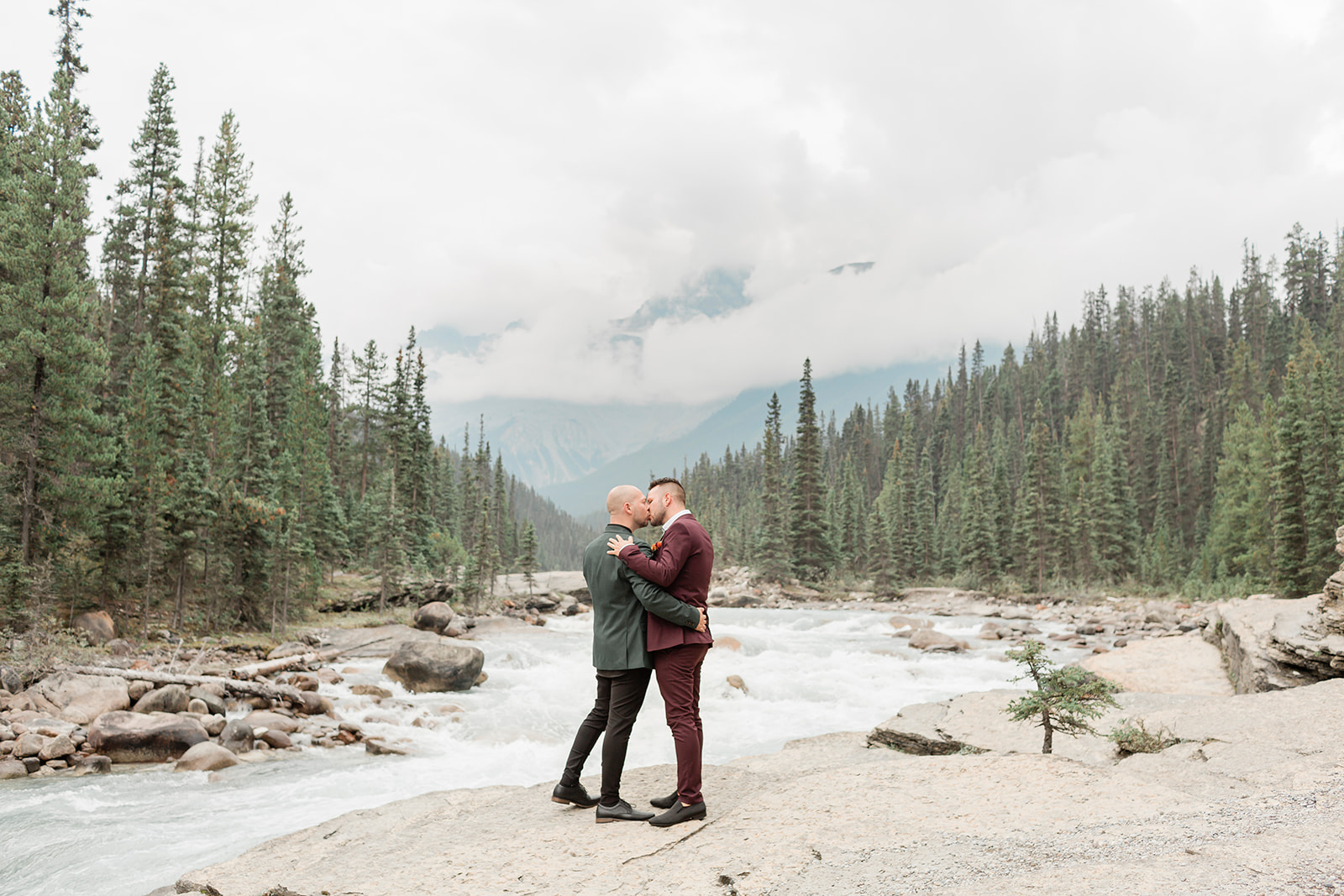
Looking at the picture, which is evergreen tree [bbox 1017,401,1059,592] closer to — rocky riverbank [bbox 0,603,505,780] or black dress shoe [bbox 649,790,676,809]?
rocky riverbank [bbox 0,603,505,780]

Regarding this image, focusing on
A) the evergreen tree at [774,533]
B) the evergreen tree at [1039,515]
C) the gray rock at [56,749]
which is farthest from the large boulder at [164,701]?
the evergreen tree at [1039,515]

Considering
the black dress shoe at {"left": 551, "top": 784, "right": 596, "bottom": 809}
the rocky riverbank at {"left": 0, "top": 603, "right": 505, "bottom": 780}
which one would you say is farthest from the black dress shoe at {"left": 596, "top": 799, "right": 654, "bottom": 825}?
the rocky riverbank at {"left": 0, "top": 603, "right": 505, "bottom": 780}

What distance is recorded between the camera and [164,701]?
12.9m

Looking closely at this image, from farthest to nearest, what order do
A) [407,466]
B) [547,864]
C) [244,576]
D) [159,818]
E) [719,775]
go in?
[407,466], [244,576], [159,818], [719,775], [547,864]

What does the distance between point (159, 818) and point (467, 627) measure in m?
20.8

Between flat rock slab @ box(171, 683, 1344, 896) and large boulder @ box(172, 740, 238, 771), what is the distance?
6.76 metres

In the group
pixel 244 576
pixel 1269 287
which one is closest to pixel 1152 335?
pixel 1269 287

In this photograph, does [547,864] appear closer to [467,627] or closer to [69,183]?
[69,183]

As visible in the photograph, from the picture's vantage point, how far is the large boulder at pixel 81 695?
12.3 m

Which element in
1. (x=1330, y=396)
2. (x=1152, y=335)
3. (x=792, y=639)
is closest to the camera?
(x=792, y=639)

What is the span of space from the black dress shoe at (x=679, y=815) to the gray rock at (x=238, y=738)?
34.8 ft

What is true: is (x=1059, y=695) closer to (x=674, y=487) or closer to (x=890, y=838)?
(x=890, y=838)

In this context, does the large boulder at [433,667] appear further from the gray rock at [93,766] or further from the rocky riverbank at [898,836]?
the rocky riverbank at [898,836]

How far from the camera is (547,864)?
4.31m
